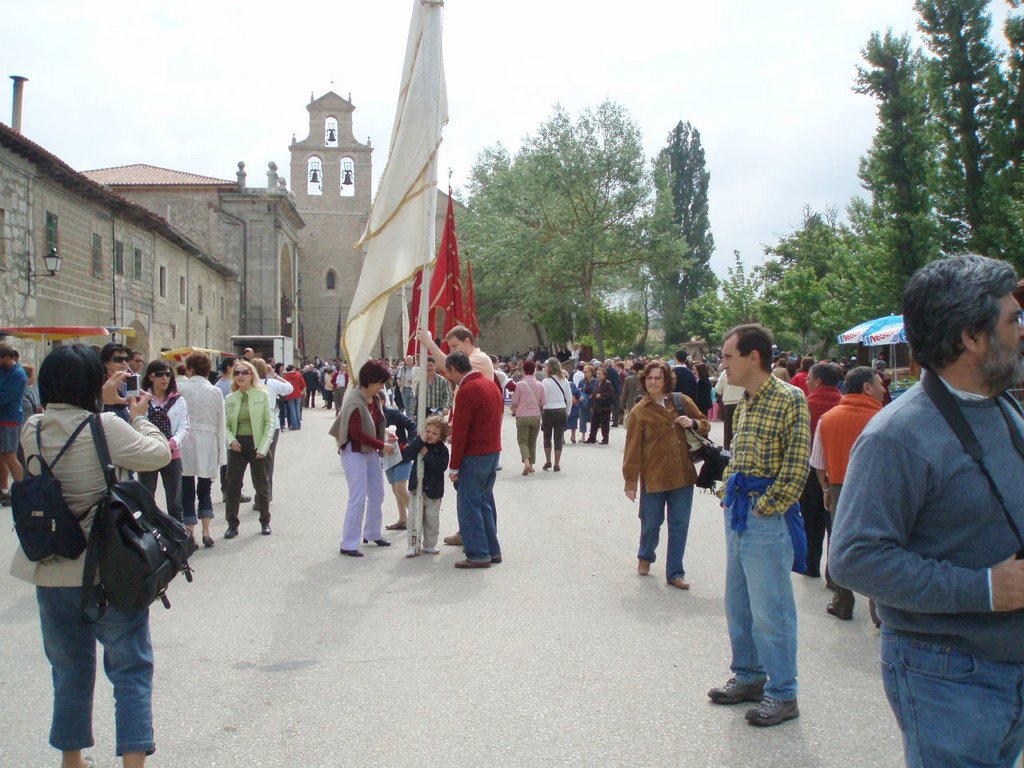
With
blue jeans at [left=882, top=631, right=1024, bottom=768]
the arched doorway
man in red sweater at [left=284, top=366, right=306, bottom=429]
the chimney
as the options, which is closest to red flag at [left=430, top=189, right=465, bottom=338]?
blue jeans at [left=882, top=631, right=1024, bottom=768]

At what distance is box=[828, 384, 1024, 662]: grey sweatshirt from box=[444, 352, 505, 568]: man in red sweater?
5507mm

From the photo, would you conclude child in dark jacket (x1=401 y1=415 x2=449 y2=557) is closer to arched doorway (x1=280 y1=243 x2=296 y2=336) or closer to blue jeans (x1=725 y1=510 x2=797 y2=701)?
blue jeans (x1=725 y1=510 x2=797 y2=701)

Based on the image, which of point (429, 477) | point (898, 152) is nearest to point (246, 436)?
point (429, 477)

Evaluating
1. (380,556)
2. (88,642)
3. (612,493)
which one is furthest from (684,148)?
(88,642)

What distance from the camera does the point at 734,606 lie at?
4.55 metres

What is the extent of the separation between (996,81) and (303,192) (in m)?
52.1

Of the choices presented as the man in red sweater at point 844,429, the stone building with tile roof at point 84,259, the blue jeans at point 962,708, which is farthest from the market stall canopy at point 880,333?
the stone building with tile roof at point 84,259

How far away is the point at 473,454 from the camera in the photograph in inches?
304

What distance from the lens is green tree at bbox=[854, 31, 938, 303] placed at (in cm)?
2458

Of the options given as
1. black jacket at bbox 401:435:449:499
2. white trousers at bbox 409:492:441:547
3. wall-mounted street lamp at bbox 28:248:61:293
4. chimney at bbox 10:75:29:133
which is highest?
chimney at bbox 10:75:29:133

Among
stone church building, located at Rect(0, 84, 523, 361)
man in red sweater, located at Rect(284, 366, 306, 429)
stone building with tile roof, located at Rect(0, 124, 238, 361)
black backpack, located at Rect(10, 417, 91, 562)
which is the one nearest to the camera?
black backpack, located at Rect(10, 417, 91, 562)

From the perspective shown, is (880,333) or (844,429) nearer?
(844,429)

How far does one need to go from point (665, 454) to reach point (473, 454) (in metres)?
1.75

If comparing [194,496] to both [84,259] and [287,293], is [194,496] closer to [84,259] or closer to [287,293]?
[84,259]
